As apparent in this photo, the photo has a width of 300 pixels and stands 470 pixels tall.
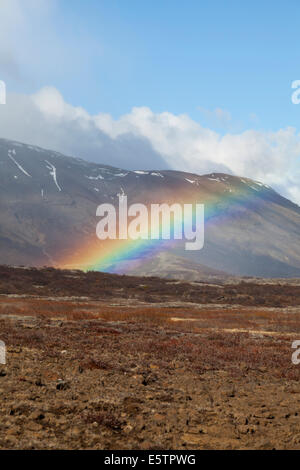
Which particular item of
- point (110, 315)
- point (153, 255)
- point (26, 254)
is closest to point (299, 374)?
point (110, 315)

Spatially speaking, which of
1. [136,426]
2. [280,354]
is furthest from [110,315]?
[136,426]

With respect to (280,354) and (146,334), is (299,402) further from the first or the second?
(146,334)

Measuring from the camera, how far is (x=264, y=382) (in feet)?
50.7

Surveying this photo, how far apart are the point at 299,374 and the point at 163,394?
676cm

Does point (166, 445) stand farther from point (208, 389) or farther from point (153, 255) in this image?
point (153, 255)

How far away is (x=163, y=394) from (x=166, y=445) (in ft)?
12.7

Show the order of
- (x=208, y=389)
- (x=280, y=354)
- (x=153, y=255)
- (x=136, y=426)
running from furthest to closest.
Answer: (x=153, y=255) → (x=280, y=354) → (x=208, y=389) → (x=136, y=426)

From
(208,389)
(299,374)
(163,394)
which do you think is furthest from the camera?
(299,374)

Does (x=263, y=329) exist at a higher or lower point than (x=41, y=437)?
lower

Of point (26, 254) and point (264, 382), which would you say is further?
point (26, 254)

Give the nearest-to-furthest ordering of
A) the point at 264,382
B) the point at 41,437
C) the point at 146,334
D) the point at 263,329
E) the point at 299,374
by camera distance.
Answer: the point at 41,437 < the point at 264,382 < the point at 299,374 < the point at 146,334 < the point at 263,329

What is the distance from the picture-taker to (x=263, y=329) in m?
34.6

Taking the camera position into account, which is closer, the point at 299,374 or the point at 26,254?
the point at 299,374

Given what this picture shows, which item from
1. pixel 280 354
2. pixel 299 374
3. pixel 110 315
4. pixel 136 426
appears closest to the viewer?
pixel 136 426
